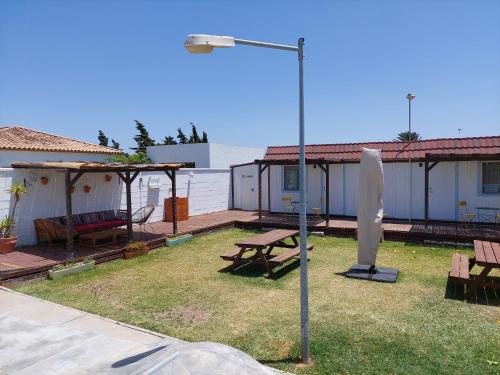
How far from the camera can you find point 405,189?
14148mm

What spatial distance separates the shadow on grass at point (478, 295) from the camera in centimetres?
626

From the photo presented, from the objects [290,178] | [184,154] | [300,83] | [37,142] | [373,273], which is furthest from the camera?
[184,154]

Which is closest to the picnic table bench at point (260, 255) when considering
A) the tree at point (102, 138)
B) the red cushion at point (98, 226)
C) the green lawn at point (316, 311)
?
the green lawn at point (316, 311)

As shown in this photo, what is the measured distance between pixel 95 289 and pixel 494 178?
1297 centimetres

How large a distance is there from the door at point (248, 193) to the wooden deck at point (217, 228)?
111 cm

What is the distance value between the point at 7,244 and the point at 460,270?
1024 centimetres

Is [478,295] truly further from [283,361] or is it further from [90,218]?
[90,218]

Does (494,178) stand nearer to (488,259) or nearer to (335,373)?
(488,259)

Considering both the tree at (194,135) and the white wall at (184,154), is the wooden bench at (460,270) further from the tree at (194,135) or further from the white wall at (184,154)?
the tree at (194,135)

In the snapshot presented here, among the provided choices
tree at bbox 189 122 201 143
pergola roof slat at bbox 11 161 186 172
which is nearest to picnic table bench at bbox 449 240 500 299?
pergola roof slat at bbox 11 161 186 172

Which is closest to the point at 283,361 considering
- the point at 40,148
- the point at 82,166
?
the point at 82,166

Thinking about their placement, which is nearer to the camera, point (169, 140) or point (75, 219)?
point (75, 219)

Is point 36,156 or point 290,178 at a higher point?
point 36,156

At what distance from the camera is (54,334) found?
512 cm
